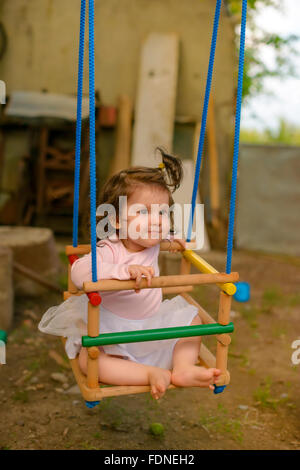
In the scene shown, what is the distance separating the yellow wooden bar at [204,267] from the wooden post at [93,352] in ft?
1.50

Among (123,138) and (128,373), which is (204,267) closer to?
(128,373)

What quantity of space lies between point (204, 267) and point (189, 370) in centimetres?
41

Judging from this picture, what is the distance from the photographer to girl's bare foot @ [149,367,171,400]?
1766 millimetres

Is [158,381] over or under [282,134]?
under

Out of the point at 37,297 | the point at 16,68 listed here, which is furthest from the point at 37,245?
the point at 16,68

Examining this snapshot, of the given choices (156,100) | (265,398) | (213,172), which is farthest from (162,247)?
(213,172)

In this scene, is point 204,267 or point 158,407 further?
point 158,407

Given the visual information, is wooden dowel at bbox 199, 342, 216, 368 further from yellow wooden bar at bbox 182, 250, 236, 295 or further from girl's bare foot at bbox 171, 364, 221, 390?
yellow wooden bar at bbox 182, 250, 236, 295

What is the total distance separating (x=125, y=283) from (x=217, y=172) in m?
4.85

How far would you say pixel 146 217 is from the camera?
74.4 inches

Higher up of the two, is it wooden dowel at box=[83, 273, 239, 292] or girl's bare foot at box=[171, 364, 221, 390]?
wooden dowel at box=[83, 273, 239, 292]

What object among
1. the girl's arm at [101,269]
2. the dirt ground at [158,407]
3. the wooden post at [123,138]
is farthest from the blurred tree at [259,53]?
the girl's arm at [101,269]

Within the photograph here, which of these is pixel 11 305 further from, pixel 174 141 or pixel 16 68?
pixel 16 68

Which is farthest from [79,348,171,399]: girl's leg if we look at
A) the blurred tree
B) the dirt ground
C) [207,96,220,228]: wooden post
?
the blurred tree
